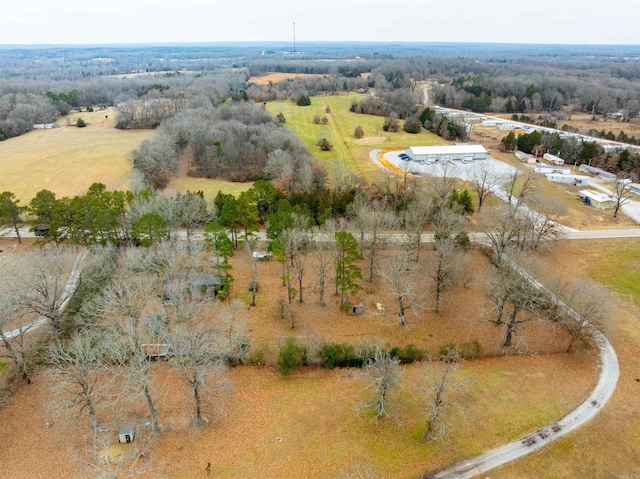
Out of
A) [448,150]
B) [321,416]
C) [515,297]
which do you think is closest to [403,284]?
[515,297]

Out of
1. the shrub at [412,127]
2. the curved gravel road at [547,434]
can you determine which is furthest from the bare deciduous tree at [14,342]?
the shrub at [412,127]

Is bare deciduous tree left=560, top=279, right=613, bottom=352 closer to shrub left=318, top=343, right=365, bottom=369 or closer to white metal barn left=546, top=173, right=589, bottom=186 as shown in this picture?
shrub left=318, top=343, right=365, bottom=369

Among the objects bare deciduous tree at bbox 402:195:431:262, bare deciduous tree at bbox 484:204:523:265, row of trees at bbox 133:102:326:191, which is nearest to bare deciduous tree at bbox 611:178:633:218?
bare deciduous tree at bbox 484:204:523:265

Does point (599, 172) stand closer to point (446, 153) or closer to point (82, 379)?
point (446, 153)

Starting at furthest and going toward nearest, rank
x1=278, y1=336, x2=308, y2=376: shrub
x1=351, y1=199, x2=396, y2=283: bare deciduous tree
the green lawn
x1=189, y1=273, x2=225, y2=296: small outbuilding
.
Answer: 1. x1=351, y1=199, x2=396, y2=283: bare deciduous tree
2. the green lawn
3. x1=189, y1=273, x2=225, y2=296: small outbuilding
4. x1=278, y1=336, x2=308, y2=376: shrub

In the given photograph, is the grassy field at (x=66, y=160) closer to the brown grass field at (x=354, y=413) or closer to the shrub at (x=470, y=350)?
the brown grass field at (x=354, y=413)

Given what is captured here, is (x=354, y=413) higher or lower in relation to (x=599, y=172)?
lower
